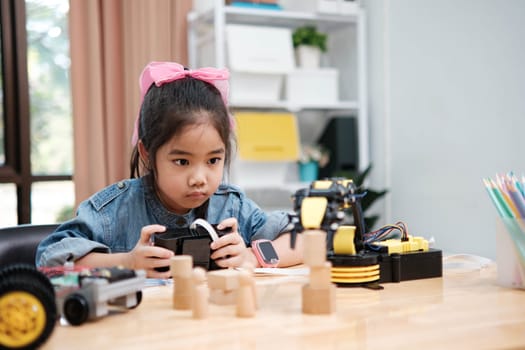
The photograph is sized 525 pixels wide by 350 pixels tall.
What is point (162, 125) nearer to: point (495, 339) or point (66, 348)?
point (66, 348)

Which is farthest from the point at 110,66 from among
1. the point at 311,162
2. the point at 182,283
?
the point at 182,283

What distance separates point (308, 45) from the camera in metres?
2.87

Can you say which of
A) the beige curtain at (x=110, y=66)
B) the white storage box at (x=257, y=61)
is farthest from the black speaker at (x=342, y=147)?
the beige curtain at (x=110, y=66)

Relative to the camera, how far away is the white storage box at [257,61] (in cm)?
A: 265

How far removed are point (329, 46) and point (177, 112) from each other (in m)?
2.06

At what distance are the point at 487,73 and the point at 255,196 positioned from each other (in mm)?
1174

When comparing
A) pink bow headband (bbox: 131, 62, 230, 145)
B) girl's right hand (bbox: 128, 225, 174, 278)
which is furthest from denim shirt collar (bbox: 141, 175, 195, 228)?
girl's right hand (bbox: 128, 225, 174, 278)

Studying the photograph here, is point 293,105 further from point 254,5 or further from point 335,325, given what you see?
point 335,325

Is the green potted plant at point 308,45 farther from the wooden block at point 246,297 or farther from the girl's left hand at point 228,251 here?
the wooden block at point 246,297

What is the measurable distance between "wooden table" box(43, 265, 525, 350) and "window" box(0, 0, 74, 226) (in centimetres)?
223

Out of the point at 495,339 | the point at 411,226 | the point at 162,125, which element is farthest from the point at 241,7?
the point at 495,339

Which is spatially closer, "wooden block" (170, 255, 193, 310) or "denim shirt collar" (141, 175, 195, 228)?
"wooden block" (170, 255, 193, 310)

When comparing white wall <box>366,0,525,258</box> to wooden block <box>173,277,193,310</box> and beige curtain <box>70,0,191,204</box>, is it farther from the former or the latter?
wooden block <box>173,277,193,310</box>

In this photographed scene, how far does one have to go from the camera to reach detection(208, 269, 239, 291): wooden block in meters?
0.82
